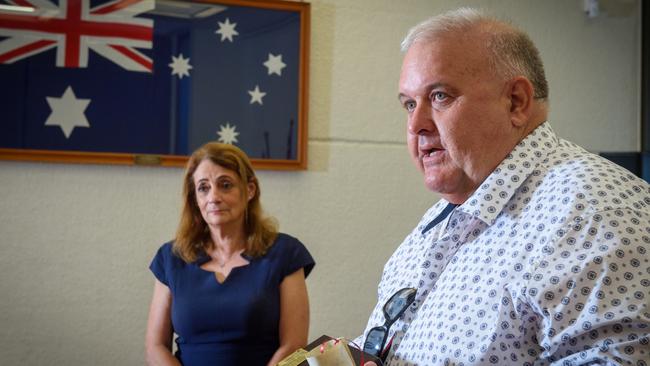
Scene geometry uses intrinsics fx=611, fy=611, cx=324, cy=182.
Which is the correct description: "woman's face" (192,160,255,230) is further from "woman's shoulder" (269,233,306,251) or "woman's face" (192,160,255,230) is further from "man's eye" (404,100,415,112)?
"man's eye" (404,100,415,112)

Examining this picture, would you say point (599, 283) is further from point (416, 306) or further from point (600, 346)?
point (416, 306)

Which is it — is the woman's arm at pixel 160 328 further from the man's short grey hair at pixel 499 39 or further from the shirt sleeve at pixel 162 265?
the man's short grey hair at pixel 499 39

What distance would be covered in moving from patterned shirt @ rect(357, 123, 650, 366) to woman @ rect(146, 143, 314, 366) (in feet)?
3.75

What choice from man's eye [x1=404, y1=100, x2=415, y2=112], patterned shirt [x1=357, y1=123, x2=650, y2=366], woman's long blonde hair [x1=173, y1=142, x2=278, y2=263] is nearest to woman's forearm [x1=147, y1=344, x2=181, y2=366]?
woman's long blonde hair [x1=173, y1=142, x2=278, y2=263]

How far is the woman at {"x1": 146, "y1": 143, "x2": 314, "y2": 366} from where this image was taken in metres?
2.22

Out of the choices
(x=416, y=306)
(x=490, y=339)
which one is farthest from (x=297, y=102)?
(x=490, y=339)

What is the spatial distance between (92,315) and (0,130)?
2.94ft

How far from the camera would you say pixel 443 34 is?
44.9 inches

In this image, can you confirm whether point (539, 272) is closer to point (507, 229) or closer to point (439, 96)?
point (507, 229)

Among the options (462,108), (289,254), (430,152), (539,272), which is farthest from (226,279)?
(539,272)

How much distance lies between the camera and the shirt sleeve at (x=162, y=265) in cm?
237

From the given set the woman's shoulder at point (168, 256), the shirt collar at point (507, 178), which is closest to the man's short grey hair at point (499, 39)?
the shirt collar at point (507, 178)

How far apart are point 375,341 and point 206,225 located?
1.45 m

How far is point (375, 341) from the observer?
1.18 metres
